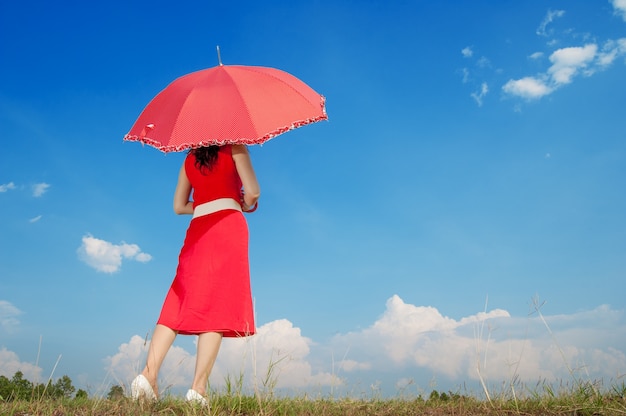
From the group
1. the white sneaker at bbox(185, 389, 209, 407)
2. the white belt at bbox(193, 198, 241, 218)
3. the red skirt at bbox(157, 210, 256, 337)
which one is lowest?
the white sneaker at bbox(185, 389, 209, 407)

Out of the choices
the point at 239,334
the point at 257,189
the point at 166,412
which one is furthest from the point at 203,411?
A: the point at 257,189

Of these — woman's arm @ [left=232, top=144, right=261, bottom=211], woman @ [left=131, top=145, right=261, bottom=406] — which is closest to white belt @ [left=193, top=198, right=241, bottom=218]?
woman @ [left=131, top=145, right=261, bottom=406]

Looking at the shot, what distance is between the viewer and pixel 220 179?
6.18 meters

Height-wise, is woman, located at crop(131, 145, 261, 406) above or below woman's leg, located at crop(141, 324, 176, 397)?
above

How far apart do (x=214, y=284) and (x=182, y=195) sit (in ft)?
3.66

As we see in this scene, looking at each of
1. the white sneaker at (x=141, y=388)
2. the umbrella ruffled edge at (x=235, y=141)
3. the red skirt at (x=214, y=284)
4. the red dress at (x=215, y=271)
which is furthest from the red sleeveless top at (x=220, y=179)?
the white sneaker at (x=141, y=388)

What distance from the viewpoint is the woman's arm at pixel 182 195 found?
654 centimetres

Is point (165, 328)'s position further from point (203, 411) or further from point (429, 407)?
point (429, 407)

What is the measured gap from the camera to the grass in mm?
5320

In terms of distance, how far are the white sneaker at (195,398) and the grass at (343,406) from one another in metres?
0.08

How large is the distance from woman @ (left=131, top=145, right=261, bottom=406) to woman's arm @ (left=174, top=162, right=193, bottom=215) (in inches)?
8.6

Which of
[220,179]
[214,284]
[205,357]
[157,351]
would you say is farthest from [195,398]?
[220,179]

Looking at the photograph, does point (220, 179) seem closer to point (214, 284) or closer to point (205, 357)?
point (214, 284)

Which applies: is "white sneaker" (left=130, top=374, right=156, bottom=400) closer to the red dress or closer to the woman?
the woman
